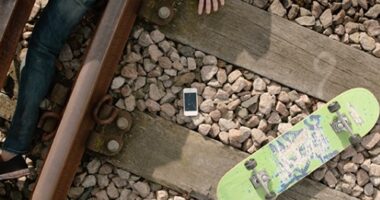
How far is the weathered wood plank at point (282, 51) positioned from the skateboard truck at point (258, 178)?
1.57ft

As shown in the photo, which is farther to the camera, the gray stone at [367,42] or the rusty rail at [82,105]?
the gray stone at [367,42]

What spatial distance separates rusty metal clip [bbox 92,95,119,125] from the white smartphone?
0.38m

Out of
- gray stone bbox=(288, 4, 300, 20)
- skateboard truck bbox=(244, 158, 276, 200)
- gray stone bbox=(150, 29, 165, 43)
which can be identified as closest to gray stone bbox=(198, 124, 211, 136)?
skateboard truck bbox=(244, 158, 276, 200)

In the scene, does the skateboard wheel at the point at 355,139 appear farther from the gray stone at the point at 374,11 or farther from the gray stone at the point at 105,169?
the gray stone at the point at 105,169

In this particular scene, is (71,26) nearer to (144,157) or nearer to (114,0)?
(114,0)

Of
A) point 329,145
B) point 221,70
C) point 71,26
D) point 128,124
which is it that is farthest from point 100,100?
point 329,145

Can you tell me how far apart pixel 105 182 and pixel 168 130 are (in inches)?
17.4

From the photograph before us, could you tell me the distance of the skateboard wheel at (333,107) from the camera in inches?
128

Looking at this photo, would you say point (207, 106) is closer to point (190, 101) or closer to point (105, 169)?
point (190, 101)

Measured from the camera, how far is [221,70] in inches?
131

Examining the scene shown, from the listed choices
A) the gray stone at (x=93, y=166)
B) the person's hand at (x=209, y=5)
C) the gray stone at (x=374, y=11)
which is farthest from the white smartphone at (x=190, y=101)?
the gray stone at (x=374, y=11)

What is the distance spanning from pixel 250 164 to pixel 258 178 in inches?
3.4

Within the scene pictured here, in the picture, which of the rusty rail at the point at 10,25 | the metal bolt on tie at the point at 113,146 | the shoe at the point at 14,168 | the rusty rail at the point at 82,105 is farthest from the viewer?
the metal bolt on tie at the point at 113,146

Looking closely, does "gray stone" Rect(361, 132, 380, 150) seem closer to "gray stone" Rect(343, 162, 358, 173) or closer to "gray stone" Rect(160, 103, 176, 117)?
"gray stone" Rect(343, 162, 358, 173)
